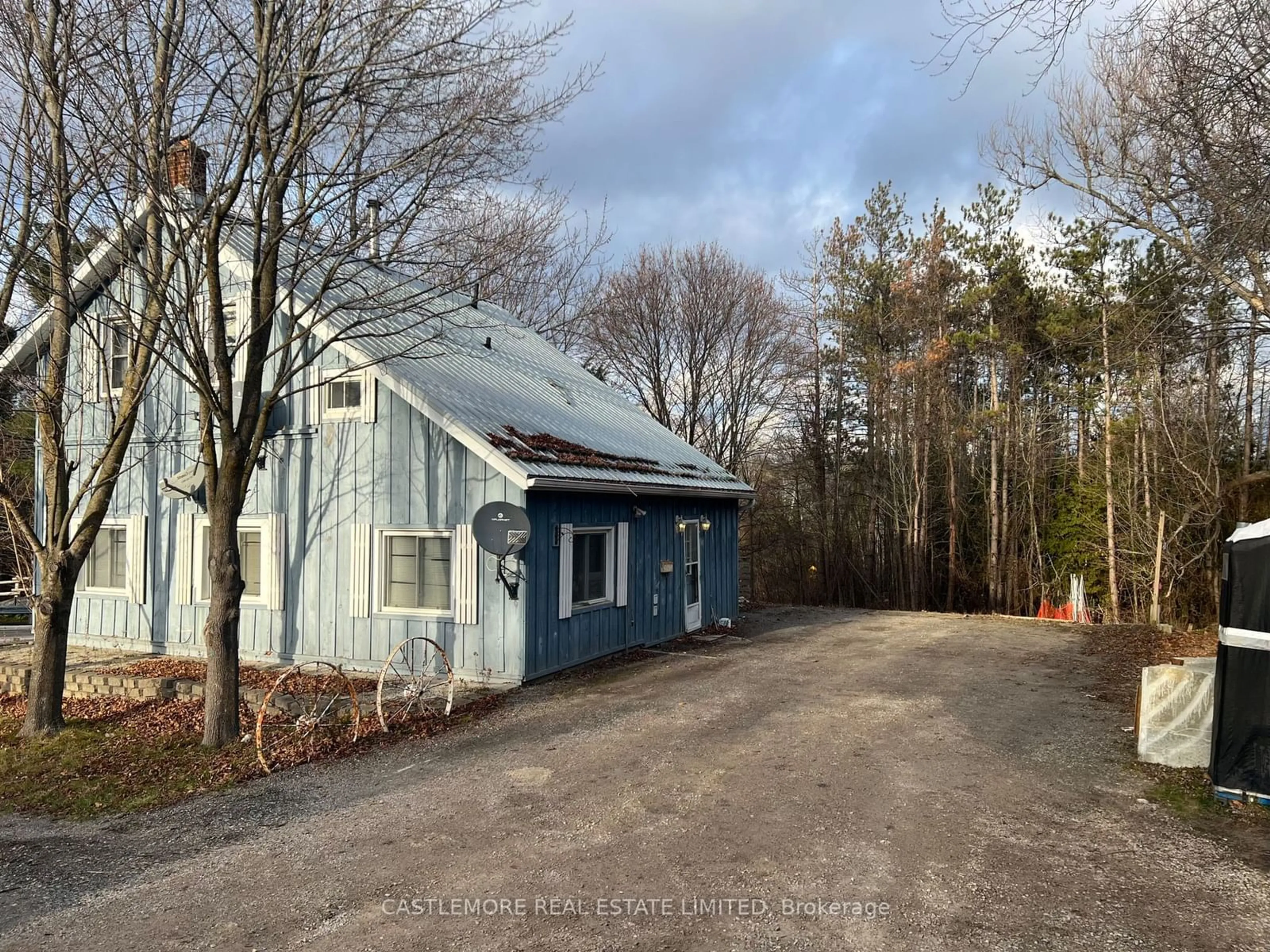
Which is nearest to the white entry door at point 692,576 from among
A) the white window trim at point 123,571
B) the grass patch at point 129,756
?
the grass patch at point 129,756

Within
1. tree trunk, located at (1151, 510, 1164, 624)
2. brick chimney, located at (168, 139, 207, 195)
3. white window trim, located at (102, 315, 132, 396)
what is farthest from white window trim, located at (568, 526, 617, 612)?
tree trunk, located at (1151, 510, 1164, 624)

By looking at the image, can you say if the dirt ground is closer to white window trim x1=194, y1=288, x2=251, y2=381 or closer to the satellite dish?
the satellite dish

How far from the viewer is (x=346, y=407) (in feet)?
36.2

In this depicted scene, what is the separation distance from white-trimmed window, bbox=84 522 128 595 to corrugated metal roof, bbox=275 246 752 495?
5.24m

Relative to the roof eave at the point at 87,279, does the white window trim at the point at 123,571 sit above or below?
below

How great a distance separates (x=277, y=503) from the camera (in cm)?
1137

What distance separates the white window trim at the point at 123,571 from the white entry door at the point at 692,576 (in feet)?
28.7

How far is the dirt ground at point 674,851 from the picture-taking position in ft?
13.0

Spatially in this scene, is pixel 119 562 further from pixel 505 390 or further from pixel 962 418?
pixel 962 418

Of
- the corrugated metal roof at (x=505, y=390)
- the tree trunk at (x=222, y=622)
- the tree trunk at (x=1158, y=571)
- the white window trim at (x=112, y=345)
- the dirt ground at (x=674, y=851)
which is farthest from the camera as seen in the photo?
the tree trunk at (x=1158, y=571)

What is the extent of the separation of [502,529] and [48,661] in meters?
4.55

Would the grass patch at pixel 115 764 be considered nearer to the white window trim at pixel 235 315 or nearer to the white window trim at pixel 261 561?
the white window trim at pixel 261 561

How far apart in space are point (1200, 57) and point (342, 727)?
928 cm

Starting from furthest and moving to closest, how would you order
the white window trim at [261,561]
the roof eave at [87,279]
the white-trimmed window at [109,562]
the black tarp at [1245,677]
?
the white-trimmed window at [109,562] < the white window trim at [261,561] < the roof eave at [87,279] < the black tarp at [1245,677]
